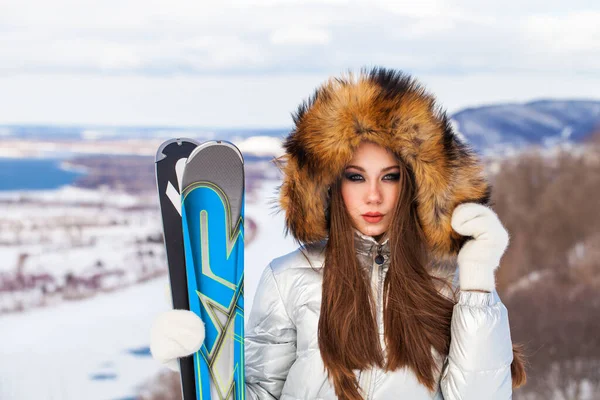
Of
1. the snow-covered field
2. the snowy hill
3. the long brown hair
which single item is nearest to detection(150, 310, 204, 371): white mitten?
the long brown hair

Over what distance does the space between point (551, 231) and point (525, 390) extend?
182cm

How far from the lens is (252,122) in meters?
5.38

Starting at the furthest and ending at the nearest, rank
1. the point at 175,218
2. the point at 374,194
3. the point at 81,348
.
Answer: the point at 81,348 < the point at 175,218 < the point at 374,194

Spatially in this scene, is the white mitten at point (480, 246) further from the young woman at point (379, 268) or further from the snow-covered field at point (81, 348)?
the snow-covered field at point (81, 348)

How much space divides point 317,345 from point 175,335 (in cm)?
31

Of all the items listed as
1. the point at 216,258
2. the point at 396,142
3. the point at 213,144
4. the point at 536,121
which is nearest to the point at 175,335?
the point at 216,258

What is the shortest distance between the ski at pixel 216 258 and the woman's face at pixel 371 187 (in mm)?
245

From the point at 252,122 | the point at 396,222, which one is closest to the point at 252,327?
the point at 396,222

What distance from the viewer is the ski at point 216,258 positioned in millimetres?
1570

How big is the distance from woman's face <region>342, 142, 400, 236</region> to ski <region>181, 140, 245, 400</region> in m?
0.24

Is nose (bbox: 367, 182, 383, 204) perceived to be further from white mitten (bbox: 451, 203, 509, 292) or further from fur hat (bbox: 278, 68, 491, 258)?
white mitten (bbox: 451, 203, 509, 292)

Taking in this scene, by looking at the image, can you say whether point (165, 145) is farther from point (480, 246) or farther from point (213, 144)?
point (480, 246)

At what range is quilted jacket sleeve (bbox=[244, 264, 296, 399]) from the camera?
1.62 meters

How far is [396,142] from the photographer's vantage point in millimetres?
1507
